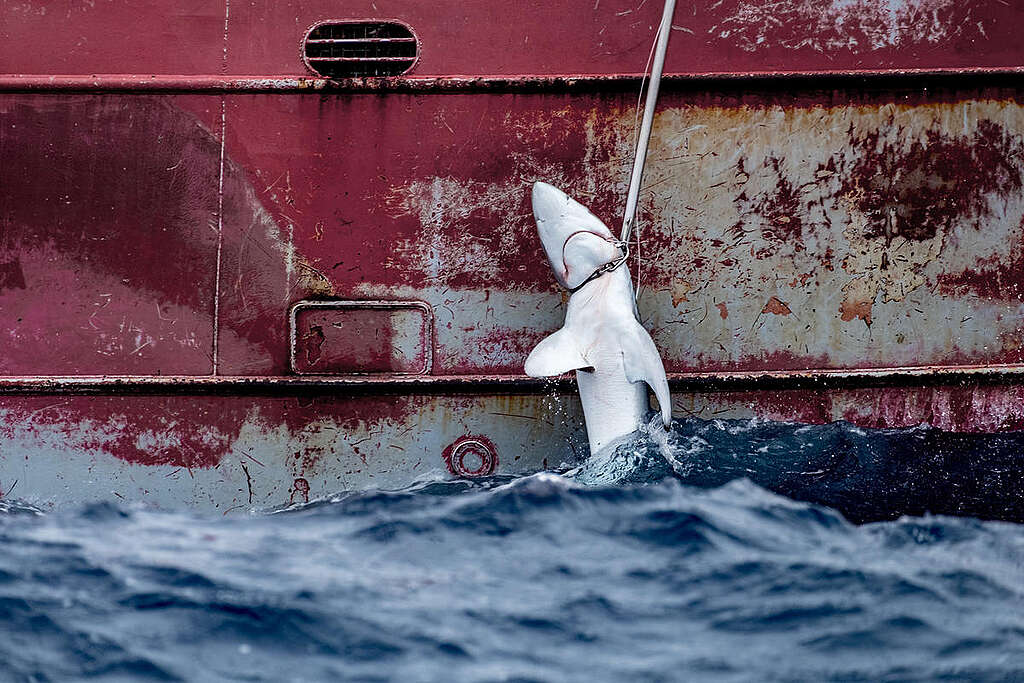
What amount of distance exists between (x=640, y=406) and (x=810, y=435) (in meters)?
0.78

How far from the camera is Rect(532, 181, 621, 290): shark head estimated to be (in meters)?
4.03

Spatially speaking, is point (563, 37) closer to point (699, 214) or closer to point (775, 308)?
point (699, 214)

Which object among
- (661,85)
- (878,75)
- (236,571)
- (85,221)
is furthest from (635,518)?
(85,221)

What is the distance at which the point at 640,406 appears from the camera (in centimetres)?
404

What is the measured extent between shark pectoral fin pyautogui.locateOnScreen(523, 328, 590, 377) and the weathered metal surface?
30cm

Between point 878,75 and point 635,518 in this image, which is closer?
point 635,518

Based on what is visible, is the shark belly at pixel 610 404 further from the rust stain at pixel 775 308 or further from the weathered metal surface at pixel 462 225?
the rust stain at pixel 775 308

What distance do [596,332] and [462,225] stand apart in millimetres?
738

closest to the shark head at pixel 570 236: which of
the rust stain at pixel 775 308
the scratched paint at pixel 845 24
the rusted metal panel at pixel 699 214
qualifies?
the rusted metal panel at pixel 699 214

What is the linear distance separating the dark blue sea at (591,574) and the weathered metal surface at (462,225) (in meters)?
0.18

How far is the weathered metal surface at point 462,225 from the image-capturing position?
4.18 meters

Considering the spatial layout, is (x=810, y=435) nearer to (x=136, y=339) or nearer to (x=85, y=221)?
(x=136, y=339)

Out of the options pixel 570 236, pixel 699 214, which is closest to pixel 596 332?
pixel 570 236

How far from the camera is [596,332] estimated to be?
13.1 ft
